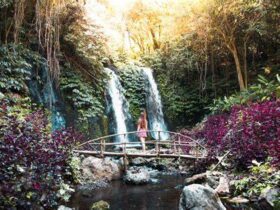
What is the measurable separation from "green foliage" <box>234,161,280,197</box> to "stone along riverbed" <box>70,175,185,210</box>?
1.38 metres

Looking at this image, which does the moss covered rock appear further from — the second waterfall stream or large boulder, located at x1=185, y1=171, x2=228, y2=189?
the second waterfall stream

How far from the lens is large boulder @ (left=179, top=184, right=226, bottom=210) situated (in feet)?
20.0

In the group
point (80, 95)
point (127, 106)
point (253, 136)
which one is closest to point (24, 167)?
point (253, 136)

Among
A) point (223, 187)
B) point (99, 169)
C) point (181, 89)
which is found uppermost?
point (181, 89)

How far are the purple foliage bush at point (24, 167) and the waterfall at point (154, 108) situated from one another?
11.0 metres

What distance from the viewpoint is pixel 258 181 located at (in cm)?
747

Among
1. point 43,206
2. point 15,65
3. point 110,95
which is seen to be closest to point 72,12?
point 15,65

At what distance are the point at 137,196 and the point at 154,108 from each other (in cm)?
953

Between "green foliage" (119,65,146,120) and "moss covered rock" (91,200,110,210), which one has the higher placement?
"green foliage" (119,65,146,120)

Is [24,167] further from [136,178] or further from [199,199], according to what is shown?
[136,178]

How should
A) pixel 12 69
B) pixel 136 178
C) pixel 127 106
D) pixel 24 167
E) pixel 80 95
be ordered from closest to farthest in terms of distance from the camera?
1. pixel 24 167
2. pixel 136 178
3. pixel 12 69
4. pixel 80 95
5. pixel 127 106

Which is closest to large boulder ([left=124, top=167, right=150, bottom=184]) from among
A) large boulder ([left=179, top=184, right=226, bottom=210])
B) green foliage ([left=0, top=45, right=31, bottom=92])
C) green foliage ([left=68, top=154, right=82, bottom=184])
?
green foliage ([left=68, top=154, right=82, bottom=184])

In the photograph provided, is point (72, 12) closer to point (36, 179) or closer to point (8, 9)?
point (8, 9)

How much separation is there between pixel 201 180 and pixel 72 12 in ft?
24.7
